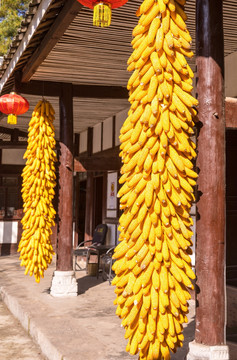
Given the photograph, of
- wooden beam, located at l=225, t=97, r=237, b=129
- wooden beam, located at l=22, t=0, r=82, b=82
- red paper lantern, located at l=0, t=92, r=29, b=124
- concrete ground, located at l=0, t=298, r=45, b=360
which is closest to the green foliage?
wooden beam, located at l=22, t=0, r=82, b=82

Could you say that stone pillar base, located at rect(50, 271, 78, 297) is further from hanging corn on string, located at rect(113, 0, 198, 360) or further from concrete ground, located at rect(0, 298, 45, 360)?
hanging corn on string, located at rect(113, 0, 198, 360)

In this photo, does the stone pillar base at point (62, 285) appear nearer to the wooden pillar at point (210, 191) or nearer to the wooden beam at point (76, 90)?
the wooden beam at point (76, 90)

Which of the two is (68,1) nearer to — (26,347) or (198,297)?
(198,297)

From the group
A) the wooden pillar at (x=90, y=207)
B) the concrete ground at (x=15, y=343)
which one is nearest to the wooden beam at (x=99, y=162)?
the concrete ground at (x=15, y=343)

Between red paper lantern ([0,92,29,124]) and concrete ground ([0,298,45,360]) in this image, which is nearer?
concrete ground ([0,298,45,360])

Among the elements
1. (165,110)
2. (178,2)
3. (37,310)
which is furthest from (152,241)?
(37,310)

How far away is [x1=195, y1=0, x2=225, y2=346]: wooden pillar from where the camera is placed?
2.83 metres

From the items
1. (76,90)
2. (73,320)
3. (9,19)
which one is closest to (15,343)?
(73,320)

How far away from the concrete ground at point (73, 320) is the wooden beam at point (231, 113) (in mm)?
1717

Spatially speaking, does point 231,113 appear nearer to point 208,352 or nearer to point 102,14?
point 102,14

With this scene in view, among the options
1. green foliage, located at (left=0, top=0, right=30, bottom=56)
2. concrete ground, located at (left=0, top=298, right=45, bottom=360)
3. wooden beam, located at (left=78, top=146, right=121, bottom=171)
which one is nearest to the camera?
concrete ground, located at (left=0, top=298, right=45, bottom=360)

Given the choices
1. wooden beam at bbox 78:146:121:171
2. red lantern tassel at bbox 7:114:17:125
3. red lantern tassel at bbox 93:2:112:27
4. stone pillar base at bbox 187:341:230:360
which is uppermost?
red lantern tassel at bbox 93:2:112:27

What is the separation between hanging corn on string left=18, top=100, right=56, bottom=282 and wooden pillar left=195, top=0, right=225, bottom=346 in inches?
130

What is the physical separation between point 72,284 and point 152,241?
→ 5.27m
